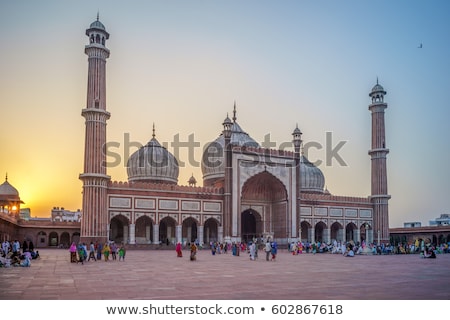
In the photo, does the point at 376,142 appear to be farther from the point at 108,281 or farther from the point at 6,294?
the point at 6,294

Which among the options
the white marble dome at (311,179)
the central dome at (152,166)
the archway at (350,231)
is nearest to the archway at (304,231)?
the archway at (350,231)

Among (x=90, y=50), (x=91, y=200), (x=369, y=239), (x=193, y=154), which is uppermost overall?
(x=90, y=50)

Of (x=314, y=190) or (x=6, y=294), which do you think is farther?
(x=314, y=190)

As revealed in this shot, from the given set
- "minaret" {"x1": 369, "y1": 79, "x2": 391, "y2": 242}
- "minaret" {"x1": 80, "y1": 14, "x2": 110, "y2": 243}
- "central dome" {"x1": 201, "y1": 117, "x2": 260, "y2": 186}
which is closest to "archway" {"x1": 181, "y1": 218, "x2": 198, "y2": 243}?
"central dome" {"x1": 201, "y1": 117, "x2": 260, "y2": 186}

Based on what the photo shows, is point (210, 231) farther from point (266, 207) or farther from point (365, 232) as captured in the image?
point (365, 232)

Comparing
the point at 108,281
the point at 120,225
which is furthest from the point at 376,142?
the point at 108,281

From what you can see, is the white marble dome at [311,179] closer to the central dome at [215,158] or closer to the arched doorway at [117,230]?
the central dome at [215,158]

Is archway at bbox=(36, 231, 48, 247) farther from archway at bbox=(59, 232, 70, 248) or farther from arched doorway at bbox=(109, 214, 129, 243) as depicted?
arched doorway at bbox=(109, 214, 129, 243)
